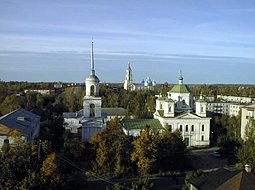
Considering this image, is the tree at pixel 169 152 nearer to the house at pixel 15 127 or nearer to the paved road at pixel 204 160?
the paved road at pixel 204 160

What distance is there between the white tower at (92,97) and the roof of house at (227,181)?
1505 cm

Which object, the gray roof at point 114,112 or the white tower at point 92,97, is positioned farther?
the gray roof at point 114,112

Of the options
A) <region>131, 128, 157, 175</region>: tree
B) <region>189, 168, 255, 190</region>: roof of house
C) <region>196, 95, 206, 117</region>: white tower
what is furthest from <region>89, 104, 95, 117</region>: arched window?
<region>189, 168, 255, 190</region>: roof of house

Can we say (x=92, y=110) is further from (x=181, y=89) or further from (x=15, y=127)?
(x=181, y=89)

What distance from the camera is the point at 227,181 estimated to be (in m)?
15.6

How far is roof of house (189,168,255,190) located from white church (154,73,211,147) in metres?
16.1

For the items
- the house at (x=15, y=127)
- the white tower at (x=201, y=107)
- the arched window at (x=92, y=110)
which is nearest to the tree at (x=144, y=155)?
the house at (x=15, y=127)

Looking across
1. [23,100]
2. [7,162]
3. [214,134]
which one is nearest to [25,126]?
[7,162]

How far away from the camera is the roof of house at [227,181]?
15.2 metres

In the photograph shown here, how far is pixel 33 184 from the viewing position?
1656cm

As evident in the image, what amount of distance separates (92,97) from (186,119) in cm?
971

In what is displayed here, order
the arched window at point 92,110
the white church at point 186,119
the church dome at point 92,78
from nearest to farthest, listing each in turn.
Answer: the church dome at point 92,78 → the arched window at point 92,110 → the white church at point 186,119

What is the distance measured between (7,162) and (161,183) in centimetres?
986

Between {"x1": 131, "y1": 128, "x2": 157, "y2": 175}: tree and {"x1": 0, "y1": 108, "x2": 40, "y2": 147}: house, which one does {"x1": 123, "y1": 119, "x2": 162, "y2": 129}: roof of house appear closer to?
{"x1": 0, "y1": 108, "x2": 40, "y2": 147}: house
